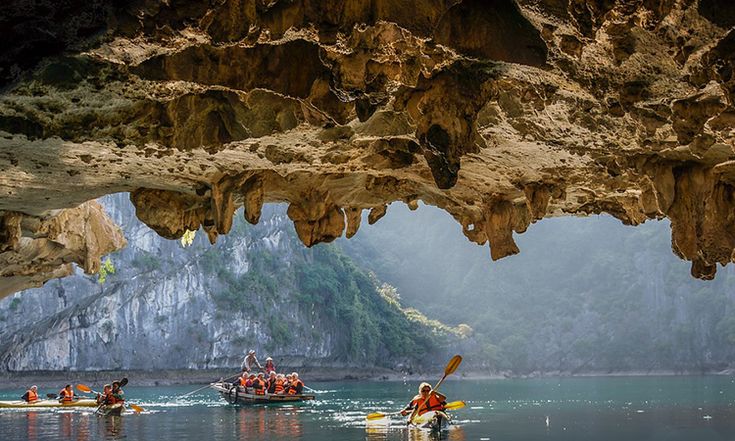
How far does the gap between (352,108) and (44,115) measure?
8.50 feet

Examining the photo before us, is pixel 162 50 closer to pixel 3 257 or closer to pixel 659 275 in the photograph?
pixel 3 257

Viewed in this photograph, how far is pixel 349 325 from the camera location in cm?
7000

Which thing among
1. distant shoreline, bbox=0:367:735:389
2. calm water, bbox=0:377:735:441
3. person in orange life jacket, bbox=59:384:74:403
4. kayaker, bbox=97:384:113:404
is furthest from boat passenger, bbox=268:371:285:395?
distant shoreline, bbox=0:367:735:389

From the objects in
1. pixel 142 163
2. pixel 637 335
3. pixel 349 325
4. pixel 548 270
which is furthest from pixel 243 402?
pixel 548 270

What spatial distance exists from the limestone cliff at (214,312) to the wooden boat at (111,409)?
99.6 ft

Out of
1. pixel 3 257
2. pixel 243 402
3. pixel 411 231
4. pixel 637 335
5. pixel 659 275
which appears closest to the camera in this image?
pixel 3 257

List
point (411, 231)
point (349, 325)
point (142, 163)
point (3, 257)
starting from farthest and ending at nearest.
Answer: point (411, 231)
point (349, 325)
point (3, 257)
point (142, 163)

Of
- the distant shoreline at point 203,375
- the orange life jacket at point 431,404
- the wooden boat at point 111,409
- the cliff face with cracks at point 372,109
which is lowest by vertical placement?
the distant shoreline at point 203,375

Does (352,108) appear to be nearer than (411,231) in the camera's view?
Yes

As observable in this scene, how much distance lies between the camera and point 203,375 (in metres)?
59.9

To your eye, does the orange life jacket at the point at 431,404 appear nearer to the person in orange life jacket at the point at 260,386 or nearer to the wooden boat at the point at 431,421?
the wooden boat at the point at 431,421

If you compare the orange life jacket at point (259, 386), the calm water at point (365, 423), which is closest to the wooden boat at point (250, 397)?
the orange life jacket at point (259, 386)

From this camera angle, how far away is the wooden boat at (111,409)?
25.2 meters

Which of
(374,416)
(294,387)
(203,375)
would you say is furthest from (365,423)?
(203,375)
